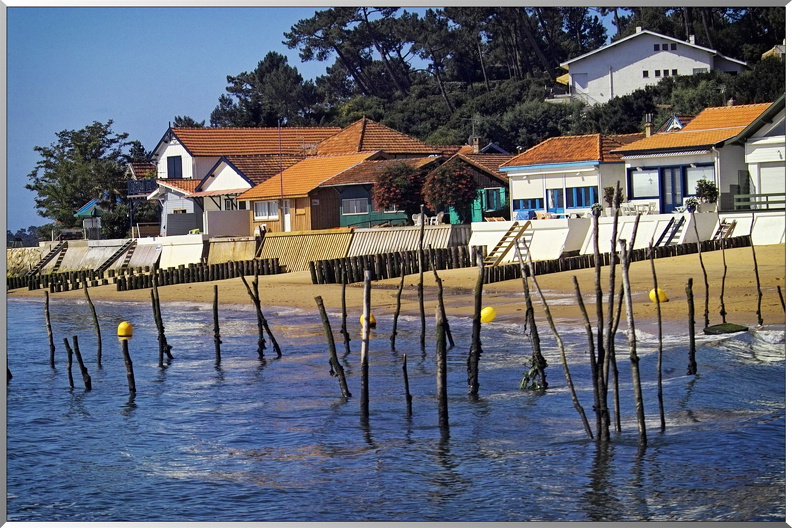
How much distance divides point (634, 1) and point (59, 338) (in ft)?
72.2

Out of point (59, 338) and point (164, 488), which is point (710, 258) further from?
point (164, 488)

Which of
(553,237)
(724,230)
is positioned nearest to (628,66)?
(553,237)

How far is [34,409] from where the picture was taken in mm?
18375

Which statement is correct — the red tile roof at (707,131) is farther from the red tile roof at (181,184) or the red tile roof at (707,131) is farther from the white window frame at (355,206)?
the red tile roof at (181,184)

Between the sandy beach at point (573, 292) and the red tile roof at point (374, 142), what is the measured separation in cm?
1687

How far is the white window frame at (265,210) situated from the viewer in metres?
53.2

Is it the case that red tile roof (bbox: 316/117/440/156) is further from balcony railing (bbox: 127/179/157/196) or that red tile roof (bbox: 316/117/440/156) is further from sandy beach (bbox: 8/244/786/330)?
sandy beach (bbox: 8/244/786/330)

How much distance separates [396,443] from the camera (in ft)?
47.7

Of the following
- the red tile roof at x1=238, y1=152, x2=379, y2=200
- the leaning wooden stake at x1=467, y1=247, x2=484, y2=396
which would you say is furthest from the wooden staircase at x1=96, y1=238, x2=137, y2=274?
the leaning wooden stake at x1=467, y1=247, x2=484, y2=396

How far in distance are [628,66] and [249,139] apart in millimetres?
22806

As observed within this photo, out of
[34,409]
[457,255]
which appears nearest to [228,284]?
[457,255]

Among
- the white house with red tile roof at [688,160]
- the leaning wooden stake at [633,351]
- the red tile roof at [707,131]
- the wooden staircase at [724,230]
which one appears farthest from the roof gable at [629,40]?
the leaning wooden stake at [633,351]

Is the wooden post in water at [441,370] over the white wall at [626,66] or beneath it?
beneath

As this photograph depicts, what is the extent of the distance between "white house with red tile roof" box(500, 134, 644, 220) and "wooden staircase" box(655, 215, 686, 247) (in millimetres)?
6448
